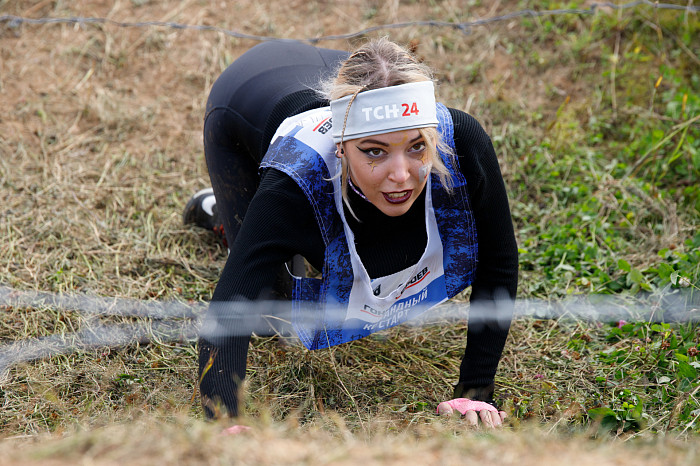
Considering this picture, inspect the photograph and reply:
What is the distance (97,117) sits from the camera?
14.9ft

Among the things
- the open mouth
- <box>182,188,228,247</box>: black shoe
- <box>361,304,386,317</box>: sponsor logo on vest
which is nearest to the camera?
the open mouth

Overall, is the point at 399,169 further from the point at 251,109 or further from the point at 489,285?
the point at 251,109

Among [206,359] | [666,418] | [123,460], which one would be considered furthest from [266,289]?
[666,418]

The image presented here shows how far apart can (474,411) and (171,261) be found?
1.81 m

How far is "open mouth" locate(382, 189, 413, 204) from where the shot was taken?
2033 mm

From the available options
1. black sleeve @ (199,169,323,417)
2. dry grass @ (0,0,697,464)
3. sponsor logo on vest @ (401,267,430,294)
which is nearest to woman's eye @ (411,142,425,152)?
black sleeve @ (199,169,323,417)

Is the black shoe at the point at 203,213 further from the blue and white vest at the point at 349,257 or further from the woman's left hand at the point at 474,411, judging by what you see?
the woman's left hand at the point at 474,411

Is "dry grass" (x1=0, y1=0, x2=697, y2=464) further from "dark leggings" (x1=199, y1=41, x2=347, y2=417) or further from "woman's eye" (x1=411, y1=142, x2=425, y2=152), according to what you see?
"woman's eye" (x1=411, y1=142, x2=425, y2=152)

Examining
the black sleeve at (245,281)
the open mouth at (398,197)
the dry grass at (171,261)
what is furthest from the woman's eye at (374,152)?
the dry grass at (171,261)

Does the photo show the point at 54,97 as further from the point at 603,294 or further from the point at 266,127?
the point at 603,294

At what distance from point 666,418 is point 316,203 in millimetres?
1321

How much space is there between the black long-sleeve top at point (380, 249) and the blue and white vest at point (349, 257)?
36 mm

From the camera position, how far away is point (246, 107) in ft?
8.46

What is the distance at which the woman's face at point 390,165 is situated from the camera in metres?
1.98
